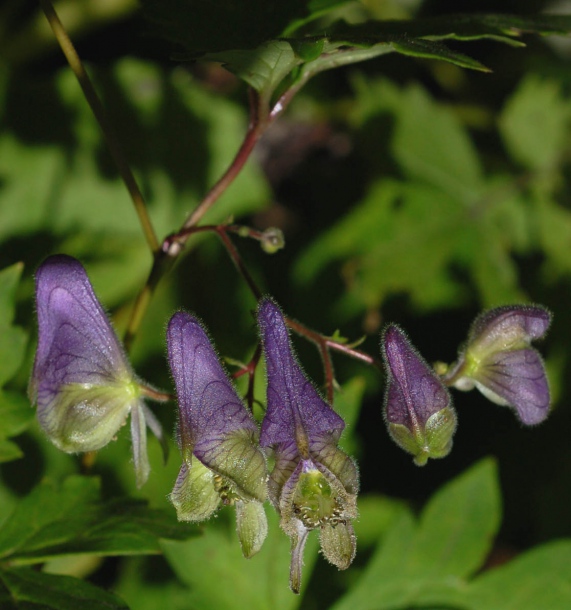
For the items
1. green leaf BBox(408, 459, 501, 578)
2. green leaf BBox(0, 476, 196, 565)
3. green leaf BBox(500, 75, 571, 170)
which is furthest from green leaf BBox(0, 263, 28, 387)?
green leaf BBox(500, 75, 571, 170)

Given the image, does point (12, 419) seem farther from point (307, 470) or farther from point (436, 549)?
point (436, 549)

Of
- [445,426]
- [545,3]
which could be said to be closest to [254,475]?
[445,426]

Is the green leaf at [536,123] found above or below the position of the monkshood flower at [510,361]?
below

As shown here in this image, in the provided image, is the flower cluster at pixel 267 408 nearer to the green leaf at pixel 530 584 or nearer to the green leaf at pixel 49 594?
the green leaf at pixel 49 594

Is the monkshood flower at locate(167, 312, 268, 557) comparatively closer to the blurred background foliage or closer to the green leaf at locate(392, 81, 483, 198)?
the blurred background foliage

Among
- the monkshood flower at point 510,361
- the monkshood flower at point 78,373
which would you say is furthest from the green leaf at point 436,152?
the monkshood flower at point 78,373

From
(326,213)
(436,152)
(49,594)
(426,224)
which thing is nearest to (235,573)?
(49,594)

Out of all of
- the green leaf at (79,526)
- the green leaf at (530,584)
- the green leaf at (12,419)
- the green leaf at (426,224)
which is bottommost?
the green leaf at (530,584)

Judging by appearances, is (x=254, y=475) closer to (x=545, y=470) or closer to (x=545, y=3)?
(x=545, y=470)
